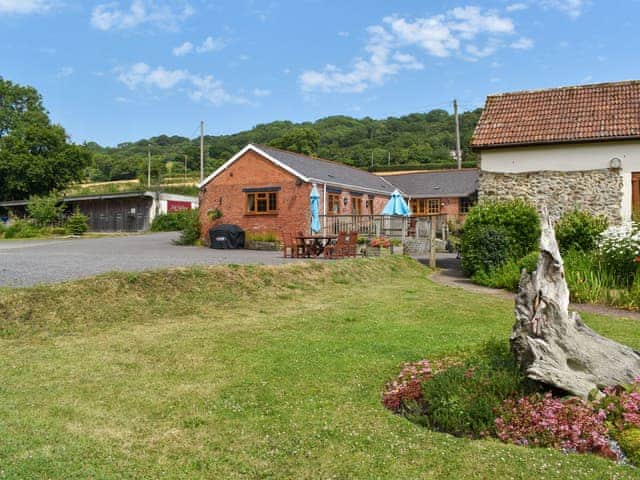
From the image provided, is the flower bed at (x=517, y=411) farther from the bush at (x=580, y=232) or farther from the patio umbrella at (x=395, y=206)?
the patio umbrella at (x=395, y=206)

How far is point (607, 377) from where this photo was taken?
4418 millimetres

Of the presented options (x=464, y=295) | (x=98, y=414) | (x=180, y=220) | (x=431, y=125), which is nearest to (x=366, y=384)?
(x=98, y=414)

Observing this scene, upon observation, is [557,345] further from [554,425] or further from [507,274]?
[507,274]

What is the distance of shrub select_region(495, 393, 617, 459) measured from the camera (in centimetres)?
361

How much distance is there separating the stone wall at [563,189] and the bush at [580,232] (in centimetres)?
256

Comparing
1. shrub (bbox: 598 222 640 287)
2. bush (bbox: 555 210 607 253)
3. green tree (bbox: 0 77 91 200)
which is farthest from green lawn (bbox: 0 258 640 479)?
green tree (bbox: 0 77 91 200)

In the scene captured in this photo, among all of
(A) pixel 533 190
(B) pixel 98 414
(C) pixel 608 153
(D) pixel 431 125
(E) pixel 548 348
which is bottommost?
(B) pixel 98 414

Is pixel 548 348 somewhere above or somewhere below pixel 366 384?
above

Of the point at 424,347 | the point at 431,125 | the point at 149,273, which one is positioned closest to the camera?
the point at 424,347

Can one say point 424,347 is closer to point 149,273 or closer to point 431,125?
point 149,273

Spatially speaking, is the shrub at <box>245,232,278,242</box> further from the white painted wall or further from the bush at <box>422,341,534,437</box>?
the bush at <box>422,341,534,437</box>

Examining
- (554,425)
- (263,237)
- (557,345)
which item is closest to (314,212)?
(263,237)

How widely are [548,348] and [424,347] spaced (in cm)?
221

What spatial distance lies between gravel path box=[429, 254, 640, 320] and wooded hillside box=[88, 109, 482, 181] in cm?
4191
